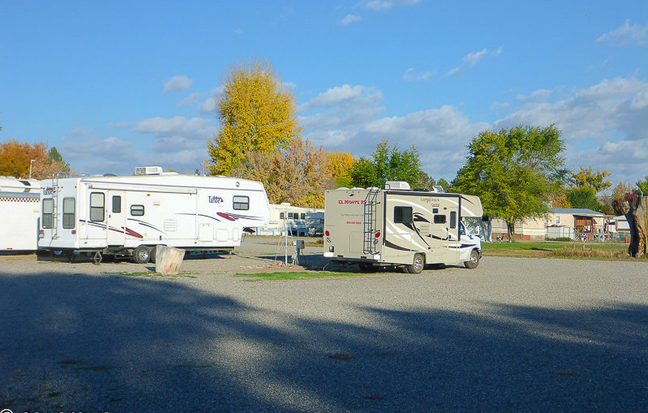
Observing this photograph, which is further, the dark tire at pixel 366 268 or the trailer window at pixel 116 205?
the trailer window at pixel 116 205

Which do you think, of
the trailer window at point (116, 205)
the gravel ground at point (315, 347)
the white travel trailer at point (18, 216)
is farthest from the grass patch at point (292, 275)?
the white travel trailer at point (18, 216)

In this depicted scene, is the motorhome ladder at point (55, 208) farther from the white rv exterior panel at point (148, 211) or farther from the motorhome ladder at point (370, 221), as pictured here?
the motorhome ladder at point (370, 221)

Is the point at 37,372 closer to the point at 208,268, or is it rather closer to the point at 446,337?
the point at 446,337

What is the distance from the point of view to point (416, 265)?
19.3 metres

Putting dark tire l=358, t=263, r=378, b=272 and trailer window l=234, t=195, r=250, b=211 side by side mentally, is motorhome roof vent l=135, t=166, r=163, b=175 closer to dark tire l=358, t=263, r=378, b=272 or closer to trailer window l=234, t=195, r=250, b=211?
trailer window l=234, t=195, r=250, b=211

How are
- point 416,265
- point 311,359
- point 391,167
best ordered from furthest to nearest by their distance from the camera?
→ point 391,167
point 416,265
point 311,359

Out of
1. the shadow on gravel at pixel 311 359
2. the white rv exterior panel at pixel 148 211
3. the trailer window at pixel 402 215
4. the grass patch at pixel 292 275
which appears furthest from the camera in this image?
the white rv exterior panel at pixel 148 211

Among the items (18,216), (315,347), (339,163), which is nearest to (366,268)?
(315,347)

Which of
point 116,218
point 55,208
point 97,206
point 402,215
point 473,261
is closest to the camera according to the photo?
point 402,215

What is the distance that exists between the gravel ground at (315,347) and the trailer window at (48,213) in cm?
543

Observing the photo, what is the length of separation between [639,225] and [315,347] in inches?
994

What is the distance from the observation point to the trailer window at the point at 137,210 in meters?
20.9

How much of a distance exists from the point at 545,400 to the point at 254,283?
10.7 metres

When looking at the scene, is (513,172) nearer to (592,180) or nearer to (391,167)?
(391,167)
